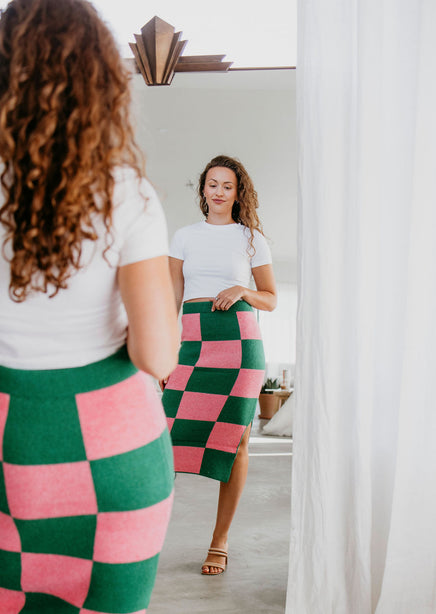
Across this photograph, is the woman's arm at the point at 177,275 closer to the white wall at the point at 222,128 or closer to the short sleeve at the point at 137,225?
the short sleeve at the point at 137,225

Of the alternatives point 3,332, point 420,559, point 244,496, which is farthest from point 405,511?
point 244,496

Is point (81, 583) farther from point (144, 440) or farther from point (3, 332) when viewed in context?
point (3, 332)

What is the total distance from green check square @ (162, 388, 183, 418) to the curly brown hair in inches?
63.4

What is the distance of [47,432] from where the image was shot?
819 mm

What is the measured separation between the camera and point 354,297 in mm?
1661

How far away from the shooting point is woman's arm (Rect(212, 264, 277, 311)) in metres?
2.29

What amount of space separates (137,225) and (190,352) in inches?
63.6

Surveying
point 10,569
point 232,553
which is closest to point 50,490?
point 10,569

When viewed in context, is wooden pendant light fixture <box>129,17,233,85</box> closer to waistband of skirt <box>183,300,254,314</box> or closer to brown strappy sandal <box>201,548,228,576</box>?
waistband of skirt <box>183,300,254,314</box>

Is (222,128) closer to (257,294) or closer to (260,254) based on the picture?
(260,254)

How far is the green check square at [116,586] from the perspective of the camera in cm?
85

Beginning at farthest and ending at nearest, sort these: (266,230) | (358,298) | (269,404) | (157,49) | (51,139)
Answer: (266,230), (269,404), (157,49), (358,298), (51,139)

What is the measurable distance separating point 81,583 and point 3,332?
0.35 m

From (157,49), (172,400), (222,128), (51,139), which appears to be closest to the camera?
(51,139)
